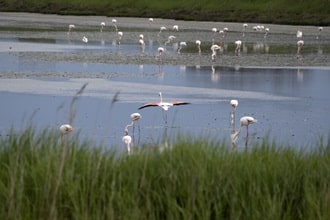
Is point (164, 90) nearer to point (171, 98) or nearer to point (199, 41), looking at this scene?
point (171, 98)

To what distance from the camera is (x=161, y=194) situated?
7.73 m

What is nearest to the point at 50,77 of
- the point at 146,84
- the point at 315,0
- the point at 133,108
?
the point at 146,84

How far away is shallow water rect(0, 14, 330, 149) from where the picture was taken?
46.9ft

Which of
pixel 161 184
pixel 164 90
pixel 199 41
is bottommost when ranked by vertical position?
pixel 164 90

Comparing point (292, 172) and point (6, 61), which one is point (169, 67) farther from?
point (292, 172)

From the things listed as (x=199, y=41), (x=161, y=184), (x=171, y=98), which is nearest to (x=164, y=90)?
(x=171, y=98)

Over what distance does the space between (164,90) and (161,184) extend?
12236 millimetres

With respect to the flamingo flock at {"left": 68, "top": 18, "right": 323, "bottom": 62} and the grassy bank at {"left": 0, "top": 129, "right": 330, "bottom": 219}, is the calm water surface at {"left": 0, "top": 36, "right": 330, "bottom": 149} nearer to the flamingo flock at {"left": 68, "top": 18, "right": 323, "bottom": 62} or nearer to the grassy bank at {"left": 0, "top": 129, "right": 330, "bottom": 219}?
the grassy bank at {"left": 0, "top": 129, "right": 330, "bottom": 219}

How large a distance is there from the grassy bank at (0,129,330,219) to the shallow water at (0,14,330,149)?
446 mm

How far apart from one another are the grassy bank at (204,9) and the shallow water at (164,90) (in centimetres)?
1976

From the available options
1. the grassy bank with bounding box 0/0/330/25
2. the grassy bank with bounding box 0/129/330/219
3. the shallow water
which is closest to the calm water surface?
the shallow water

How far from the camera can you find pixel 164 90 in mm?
20078

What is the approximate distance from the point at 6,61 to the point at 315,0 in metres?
31.4

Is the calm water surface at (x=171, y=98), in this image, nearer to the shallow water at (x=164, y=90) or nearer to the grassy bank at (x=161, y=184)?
the shallow water at (x=164, y=90)
